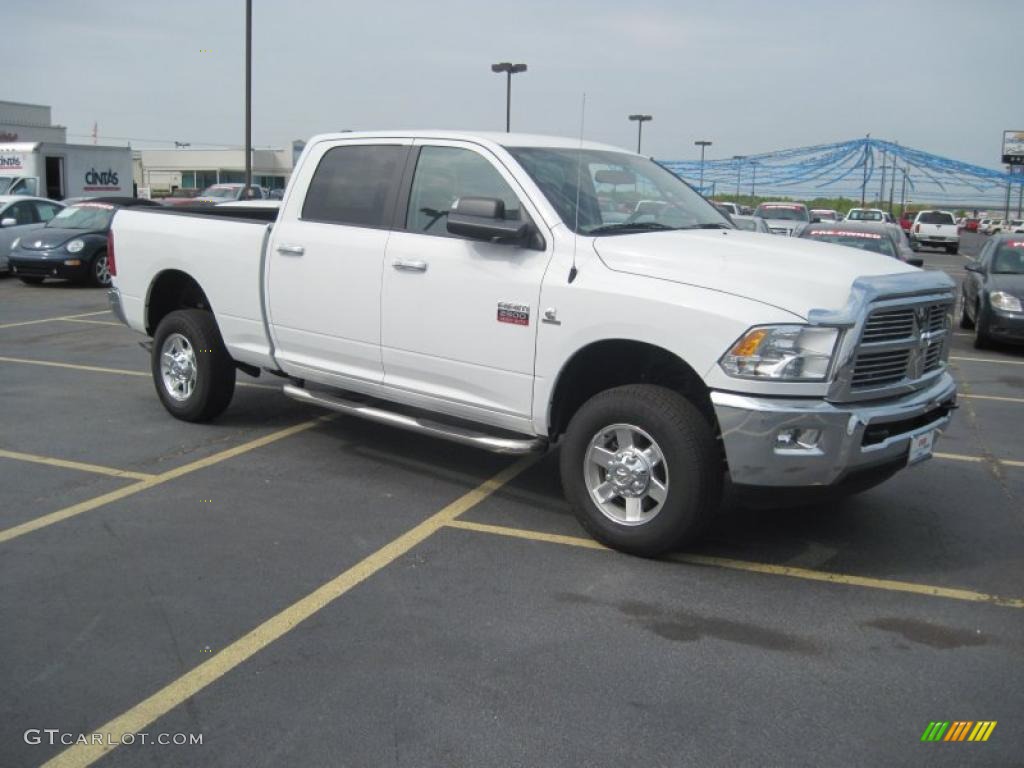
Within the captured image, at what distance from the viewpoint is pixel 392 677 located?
364 centimetres

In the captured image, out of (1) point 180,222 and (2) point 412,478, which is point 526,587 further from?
(1) point 180,222

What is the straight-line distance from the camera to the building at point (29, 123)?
4819 cm

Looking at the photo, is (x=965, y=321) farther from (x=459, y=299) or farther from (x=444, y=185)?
(x=459, y=299)

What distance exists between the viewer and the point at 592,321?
4.76 m

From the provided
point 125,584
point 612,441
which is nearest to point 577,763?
point 612,441

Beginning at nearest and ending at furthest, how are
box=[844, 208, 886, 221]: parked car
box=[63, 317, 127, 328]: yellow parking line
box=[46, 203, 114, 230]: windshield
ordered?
1. box=[63, 317, 127, 328]: yellow parking line
2. box=[46, 203, 114, 230]: windshield
3. box=[844, 208, 886, 221]: parked car

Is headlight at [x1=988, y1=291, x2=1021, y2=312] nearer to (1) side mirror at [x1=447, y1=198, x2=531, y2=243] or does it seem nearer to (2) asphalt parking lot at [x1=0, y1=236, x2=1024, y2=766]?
(2) asphalt parking lot at [x1=0, y1=236, x2=1024, y2=766]

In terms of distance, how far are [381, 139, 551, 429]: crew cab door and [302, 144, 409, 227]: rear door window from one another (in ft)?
0.56

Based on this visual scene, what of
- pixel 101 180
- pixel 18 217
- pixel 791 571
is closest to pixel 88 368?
pixel 791 571

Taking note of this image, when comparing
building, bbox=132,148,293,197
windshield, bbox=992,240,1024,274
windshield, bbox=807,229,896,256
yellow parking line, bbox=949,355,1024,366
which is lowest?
yellow parking line, bbox=949,355,1024,366

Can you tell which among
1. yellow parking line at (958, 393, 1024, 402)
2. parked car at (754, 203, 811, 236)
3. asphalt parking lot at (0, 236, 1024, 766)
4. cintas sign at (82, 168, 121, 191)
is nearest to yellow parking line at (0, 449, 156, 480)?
asphalt parking lot at (0, 236, 1024, 766)

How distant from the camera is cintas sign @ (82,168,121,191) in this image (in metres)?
29.4

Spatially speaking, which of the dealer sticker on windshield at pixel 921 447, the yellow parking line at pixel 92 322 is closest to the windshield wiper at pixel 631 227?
the dealer sticker on windshield at pixel 921 447

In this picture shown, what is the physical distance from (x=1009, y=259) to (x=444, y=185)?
1092 cm
